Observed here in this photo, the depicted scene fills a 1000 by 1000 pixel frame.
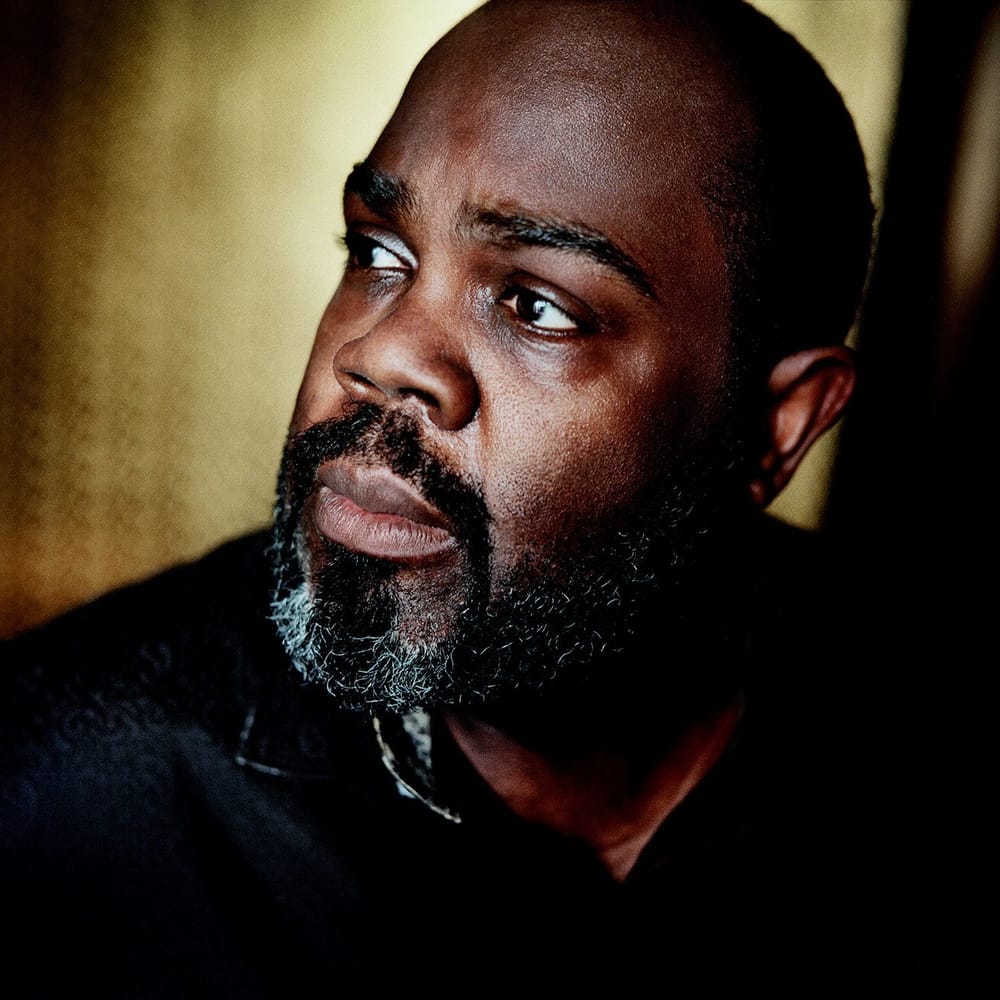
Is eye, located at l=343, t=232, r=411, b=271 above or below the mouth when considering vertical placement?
above

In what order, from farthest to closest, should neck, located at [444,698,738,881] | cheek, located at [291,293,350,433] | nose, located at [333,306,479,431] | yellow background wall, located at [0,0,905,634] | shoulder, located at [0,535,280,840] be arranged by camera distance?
yellow background wall, located at [0,0,905,634] → neck, located at [444,698,738,881] → shoulder, located at [0,535,280,840] → cheek, located at [291,293,350,433] → nose, located at [333,306,479,431]

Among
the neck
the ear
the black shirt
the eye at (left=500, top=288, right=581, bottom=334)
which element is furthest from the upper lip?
the ear

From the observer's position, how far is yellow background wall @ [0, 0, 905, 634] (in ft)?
6.81

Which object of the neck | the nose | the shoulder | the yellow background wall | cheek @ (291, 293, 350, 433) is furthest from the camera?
the yellow background wall

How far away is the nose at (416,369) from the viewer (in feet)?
3.77

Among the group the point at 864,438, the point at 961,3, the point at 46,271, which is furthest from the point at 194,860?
the point at 961,3

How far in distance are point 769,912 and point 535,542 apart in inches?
30.8

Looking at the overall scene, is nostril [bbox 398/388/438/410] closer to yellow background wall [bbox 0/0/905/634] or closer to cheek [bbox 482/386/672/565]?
cheek [bbox 482/386/672/565]

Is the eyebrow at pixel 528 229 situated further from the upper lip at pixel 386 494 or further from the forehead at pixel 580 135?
the upper lip at pixel 386 494

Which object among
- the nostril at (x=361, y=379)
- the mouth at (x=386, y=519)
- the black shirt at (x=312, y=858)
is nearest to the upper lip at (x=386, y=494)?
the mouth at (x=386, y=519)

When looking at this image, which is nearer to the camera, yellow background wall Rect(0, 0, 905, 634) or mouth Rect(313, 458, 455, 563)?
mouth Rect(313, 458, 455, 563)

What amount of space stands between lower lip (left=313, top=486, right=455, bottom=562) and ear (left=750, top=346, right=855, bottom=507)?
61 cm

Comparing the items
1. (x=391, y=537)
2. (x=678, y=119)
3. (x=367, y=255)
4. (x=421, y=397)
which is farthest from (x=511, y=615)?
(x=678, y=119)

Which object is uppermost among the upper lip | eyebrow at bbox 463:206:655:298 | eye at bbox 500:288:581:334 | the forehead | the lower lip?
the forehead
